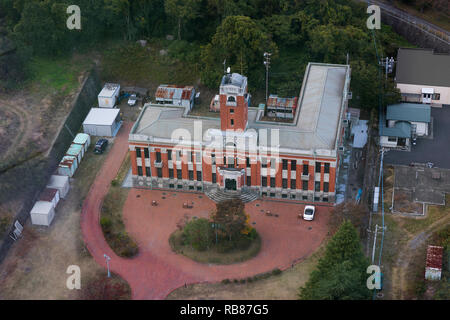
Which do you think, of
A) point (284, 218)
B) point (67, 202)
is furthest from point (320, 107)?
point (67, 202)

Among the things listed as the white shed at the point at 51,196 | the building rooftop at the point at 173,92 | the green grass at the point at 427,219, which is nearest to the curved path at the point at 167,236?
the white shed at the point at 51,196

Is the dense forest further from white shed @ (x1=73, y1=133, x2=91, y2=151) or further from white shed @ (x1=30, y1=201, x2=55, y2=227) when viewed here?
white shed @ (x1=30, y1=201, x2=55, y2=227)

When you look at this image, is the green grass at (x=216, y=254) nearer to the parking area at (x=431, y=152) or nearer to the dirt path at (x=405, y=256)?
the dirt path at (x=405, y=256)

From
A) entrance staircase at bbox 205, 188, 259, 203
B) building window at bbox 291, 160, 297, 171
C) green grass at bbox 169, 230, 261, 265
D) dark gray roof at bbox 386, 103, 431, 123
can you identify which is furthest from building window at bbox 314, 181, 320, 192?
dark gray roof at bbox 386, 103, 431, 123

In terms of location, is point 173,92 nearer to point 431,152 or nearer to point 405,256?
point 431,152
